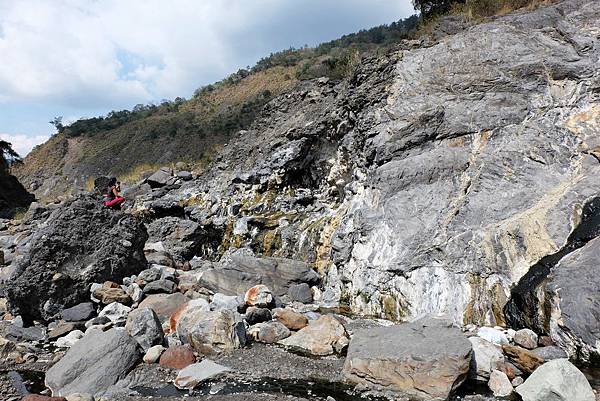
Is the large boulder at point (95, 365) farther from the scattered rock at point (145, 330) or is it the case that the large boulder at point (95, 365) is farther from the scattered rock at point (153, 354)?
the scattered rock at point (145, 330)

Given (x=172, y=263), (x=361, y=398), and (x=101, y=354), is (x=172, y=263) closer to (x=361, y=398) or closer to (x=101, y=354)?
(x=101, y=354)

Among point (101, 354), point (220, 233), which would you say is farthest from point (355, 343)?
point (220, 233)

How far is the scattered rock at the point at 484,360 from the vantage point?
16.0 feet

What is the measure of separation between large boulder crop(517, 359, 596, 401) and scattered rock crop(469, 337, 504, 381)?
1.53 ft

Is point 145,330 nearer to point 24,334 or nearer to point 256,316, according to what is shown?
point 256,316

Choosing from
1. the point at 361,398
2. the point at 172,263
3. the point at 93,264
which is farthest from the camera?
the point at 172,263

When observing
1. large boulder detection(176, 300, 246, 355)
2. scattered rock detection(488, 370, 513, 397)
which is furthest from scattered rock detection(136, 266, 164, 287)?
scattered rock detection(488, 370, 513, 397)

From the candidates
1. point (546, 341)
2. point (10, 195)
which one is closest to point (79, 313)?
point (546, 341)

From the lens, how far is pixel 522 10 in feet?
36.3

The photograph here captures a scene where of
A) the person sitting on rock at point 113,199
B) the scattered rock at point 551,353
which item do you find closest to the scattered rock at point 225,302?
the scattered rock at point 551,353

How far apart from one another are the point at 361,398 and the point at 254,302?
9.34 ft

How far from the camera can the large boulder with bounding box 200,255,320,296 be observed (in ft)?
27.7

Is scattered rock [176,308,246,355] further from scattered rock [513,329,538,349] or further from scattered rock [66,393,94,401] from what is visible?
scattered rock [513,329,538,349]

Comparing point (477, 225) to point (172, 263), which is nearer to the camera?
point (477, 225)
